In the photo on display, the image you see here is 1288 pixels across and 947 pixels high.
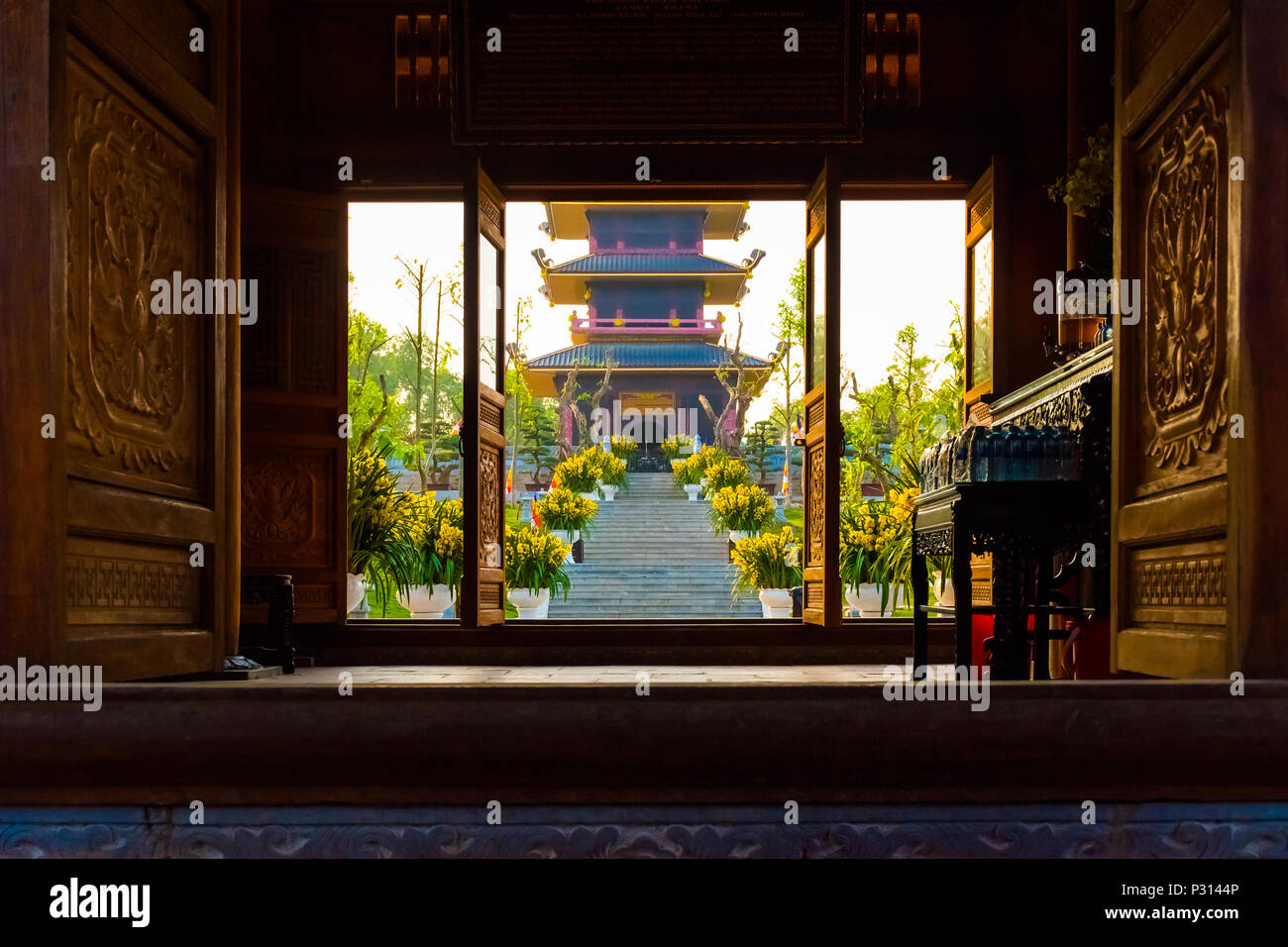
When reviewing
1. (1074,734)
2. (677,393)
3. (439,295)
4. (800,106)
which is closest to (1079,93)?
(800,106)

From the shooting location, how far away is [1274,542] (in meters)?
1.67

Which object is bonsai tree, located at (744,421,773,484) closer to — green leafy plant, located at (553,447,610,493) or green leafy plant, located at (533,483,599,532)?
green leafy plant, located at (553,447,610,493)

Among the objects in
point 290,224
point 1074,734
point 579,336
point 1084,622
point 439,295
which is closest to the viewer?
point 1074,734

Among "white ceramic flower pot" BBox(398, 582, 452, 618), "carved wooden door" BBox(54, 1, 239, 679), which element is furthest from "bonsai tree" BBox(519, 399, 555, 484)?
"carved wooden door" BBox(54, 1, 239, 679)

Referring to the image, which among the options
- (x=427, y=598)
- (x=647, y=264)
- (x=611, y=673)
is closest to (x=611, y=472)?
(x=647, y=264)

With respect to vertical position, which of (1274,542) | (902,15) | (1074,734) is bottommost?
(1074,734)

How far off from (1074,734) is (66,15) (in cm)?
182

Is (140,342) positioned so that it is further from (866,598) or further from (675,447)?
(675,447)

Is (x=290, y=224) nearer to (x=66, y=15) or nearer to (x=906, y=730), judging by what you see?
(x=66, y=15)

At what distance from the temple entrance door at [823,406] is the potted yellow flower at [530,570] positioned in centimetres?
202

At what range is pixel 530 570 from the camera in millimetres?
6559

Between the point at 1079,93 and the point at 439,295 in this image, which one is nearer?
the point at 1079,93

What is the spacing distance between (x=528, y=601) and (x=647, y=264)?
36.8 ft

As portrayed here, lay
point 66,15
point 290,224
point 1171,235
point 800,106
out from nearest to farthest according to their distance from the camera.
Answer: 1. point 66,15
2. point 1171,235
3. point 800,106
4. point 290,224
